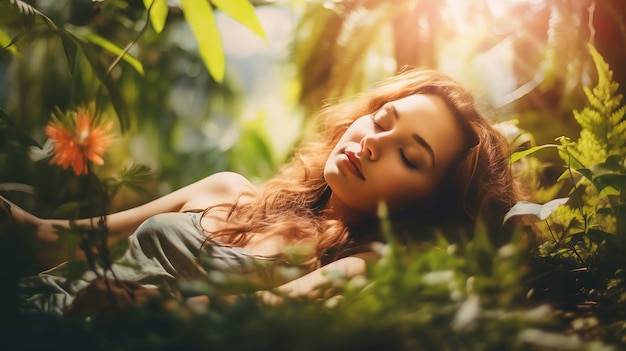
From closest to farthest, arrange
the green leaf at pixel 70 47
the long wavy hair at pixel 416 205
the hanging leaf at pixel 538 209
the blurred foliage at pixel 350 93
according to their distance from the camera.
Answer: the blurred foliage at pixel 350 93 → the hanging leaf at pixel 538 209 → the green leaf at pixel 70 47 → the long wavy hair at pixel 416 205

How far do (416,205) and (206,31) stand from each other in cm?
46

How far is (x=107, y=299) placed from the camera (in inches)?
19.8

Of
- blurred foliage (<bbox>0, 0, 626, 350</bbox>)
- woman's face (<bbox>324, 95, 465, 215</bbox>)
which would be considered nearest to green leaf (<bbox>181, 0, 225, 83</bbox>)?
blurred foliage (<bbox>0, 0, 626, 350</bbox>)

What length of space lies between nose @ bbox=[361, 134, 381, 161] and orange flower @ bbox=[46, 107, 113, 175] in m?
0.43

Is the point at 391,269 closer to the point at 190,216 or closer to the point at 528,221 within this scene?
the point at 528,221

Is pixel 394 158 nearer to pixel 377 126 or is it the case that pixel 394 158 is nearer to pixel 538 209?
pixel 377 126

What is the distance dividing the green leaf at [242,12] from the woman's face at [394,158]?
255 mm

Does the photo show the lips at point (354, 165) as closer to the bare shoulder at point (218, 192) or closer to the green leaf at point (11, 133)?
the bare shoulder at point (218, 192)

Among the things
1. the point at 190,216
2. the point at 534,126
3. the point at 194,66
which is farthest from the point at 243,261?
the point at 194,66

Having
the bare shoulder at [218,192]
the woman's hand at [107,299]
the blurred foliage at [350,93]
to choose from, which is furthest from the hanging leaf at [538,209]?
the bare shoulder at [218,192]

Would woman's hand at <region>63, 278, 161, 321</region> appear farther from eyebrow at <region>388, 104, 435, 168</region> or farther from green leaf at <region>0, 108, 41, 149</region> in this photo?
eyebrow at <region>388, 104, 435, 168</region>

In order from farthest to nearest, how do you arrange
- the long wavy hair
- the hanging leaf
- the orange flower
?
the long wavy hair, the hanging leaf, the orange flower

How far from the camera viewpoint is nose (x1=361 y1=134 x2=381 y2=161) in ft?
2.87

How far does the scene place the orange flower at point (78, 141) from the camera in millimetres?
588
